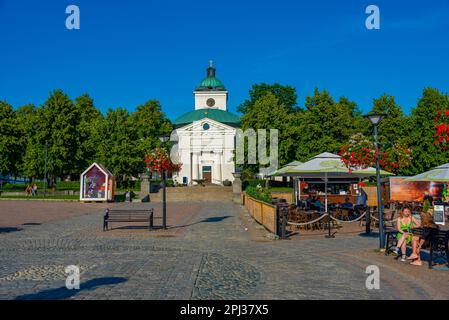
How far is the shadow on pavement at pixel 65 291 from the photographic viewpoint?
6.28 metres

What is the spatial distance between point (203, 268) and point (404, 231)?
505 centimetres

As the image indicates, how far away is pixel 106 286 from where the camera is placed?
6988 mm

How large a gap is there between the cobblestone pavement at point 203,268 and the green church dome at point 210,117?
208ft

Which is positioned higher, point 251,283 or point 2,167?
point 2,167

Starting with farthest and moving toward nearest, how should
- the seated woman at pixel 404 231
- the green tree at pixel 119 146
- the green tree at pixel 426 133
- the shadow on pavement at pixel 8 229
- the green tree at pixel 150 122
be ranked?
the green tree at pixel 150 122 → the green tree at pixel 119 146 → the green tree at pixel 426 133 → the shadow on pavement at pixel 8 229 → the seated woman at pixel 404 231

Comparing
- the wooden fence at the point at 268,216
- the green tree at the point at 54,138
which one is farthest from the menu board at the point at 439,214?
the green tree at the point at 54,138

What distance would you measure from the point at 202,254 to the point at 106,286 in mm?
3874

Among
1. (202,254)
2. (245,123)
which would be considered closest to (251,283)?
(202,254)

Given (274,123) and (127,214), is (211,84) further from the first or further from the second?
(127,214)

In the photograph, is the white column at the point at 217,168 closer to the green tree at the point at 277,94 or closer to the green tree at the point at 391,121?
the green tree at the point at 277,94

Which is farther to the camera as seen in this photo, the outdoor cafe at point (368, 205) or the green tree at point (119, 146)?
the green tree at point (119, 146)

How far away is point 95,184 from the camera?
3484 cm

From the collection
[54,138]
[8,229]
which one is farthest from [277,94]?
[8,229]
